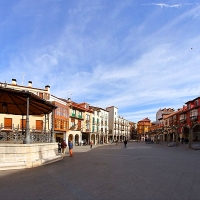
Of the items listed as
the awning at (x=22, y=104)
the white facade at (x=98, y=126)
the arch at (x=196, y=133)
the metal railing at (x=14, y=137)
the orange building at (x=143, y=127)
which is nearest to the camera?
the metal railing at (x=14, y=137)

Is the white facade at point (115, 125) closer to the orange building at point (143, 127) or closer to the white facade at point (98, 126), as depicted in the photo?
the white facade at point (98, 126)

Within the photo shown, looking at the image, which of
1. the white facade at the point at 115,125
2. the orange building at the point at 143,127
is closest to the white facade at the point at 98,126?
the white facade at the point at 115,125

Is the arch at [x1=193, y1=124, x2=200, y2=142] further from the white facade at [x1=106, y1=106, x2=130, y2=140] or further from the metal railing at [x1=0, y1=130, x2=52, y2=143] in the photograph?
the metal railing at [x1=0, y1=130, x2=52, y2=143]

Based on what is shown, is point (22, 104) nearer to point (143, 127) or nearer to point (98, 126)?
point (98, 126)

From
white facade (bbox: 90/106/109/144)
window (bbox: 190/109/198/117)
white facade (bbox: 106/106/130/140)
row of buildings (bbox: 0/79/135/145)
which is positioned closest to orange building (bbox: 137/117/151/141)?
white facade (bbox: 106/106/130/140)

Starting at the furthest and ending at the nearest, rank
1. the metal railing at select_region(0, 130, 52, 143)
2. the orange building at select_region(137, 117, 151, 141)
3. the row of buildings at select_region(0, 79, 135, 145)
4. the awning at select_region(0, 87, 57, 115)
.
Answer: the orange building at select_region(137, 117, 151, 141) → the row of buildings at select_region(0, 79, 135, 145) → the awning at select_region(0, 87, 57, 115) → the metal railing at select_region(0, 130, 52, 143)

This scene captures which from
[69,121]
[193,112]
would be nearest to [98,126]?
[69,121]

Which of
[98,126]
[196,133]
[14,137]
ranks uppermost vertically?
[14,137]

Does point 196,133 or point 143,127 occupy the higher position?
point 196,133

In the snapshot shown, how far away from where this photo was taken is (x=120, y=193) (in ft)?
22.0

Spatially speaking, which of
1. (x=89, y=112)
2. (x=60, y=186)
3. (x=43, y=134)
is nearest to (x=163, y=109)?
(x=89, y=112)

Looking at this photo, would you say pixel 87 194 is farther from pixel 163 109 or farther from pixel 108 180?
pixel 163 109

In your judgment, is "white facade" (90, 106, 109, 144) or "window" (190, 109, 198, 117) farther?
"white facade" (90, 106, 109, 144)

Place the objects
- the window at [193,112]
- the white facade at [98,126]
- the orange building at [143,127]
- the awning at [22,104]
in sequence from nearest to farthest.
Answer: the awning at [22,104], the window at [193,112], the white facade at [98,126], the orange building at [143,127]
